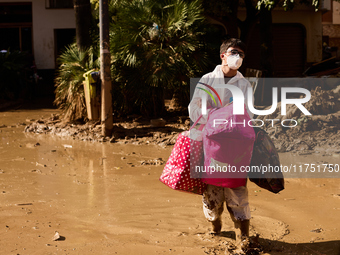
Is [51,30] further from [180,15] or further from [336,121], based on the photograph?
[336,121]

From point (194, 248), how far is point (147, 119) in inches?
252

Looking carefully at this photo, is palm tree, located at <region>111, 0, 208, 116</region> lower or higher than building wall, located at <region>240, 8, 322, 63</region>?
lower

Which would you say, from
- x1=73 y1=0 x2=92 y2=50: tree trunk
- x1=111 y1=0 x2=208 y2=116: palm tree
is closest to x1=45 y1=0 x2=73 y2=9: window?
x1=73 y1=0 x2=92 y2=50: tree trunk

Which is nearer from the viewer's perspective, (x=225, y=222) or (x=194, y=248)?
(x=194, y=248)

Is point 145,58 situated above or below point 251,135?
above

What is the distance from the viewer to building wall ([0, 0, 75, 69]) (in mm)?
16844

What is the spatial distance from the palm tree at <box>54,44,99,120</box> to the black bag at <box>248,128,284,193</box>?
640cm

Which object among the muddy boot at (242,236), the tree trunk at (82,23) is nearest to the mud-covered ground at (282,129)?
the tree trunk at (82,23)

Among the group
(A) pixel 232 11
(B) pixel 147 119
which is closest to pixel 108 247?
(B) pixel 147 119

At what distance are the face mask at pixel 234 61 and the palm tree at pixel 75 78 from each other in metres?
6.20

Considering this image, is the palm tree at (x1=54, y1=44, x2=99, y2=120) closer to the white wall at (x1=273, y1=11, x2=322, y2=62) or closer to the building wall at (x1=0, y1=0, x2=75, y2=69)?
the building wall at (x1=0, y1=0, x2=75, y2=69)

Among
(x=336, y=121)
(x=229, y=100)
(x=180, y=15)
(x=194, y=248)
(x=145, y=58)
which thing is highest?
(x=180, y=15)

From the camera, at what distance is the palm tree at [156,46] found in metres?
9.23

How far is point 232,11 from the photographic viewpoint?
12.8 meters
